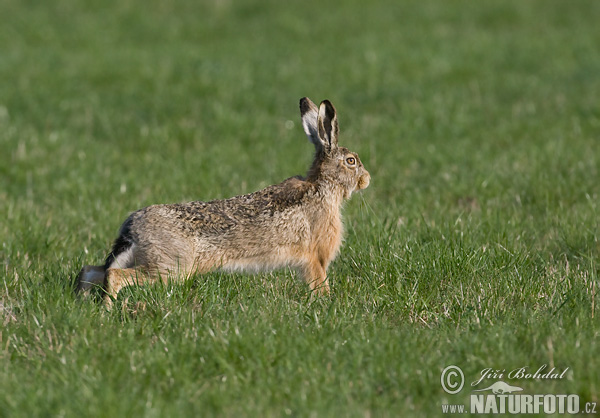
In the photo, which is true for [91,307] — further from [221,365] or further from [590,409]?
[590,409]

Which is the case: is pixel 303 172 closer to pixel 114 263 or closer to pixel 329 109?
pixel 329 109

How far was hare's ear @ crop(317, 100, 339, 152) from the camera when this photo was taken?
6.02 meters

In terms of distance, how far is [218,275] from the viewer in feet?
19.2

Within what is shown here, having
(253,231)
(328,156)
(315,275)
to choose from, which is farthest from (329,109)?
(315,275)

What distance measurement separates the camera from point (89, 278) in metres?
5.46

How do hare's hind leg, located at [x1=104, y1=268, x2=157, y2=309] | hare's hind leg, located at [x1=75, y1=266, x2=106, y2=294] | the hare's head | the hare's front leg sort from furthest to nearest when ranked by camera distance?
the hare's head
the hare's front leg
hare's hind leg, located at [x1=75, y1=266, x2=106, y2=294]
hare's hind leg, located at [x1=104, y1=268, x2=157, y2=309]

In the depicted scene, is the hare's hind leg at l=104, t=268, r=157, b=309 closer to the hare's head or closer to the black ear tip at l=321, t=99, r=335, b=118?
the hare's head

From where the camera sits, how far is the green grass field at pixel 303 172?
414 centimetres

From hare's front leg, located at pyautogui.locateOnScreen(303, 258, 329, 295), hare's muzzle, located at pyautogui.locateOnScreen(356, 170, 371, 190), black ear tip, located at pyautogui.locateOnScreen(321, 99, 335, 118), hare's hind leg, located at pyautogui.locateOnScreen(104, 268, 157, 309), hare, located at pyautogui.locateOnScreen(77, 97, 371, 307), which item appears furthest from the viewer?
hare's muzzle, located at pyautogui.locateOnScreen(356, 170, 371, 190)

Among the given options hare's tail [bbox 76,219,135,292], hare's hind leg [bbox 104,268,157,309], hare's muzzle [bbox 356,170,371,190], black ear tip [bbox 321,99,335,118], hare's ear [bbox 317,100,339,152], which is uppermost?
black ear tip [bbox 321,99,335,118]

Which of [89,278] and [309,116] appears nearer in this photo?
[89,278]

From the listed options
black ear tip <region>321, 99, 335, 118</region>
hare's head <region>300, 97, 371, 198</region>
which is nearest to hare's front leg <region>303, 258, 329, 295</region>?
hare's head <region>300, 97, 371, 198</region>

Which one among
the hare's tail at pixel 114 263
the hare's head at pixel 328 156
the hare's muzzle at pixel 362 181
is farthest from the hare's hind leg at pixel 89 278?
the hare's muzzle at pixel 362 181

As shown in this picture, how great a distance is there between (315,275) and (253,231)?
56 cm
